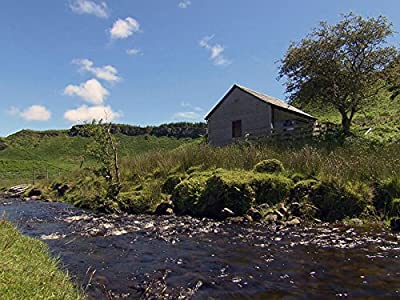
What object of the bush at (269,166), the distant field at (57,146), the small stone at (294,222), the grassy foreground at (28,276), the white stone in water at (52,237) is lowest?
the white stone in water at (52,237)

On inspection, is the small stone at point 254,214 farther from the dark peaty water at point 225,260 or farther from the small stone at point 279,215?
the dark peaty water at point 225,260

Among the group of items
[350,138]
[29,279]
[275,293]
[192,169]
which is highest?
[350,138]

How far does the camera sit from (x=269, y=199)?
46.0 feet

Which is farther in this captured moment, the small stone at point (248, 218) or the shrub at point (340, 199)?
the small stone at point (248, 218)

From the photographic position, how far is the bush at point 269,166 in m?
15.7

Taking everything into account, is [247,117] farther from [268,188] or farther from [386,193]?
[386,193]

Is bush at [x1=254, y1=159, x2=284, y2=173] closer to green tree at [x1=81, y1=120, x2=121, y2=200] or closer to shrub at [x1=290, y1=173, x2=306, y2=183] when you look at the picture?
shrub at [x1=290, y1=173, x2=306, y2=183]

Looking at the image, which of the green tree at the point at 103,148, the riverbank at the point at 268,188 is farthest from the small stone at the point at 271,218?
the green tree at the point at 103,148

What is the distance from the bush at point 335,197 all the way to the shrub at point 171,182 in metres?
6.14

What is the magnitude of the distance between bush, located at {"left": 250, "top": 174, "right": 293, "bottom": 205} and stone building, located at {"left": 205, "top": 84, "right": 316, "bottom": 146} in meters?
12.9

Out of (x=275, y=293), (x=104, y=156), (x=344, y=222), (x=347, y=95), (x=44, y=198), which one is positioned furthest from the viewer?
(x=347, y=95)

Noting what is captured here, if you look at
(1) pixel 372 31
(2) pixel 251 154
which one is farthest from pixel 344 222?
(1) pixel 372 31

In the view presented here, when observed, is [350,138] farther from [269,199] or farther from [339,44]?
[269,199]

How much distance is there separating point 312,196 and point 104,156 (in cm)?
1300
